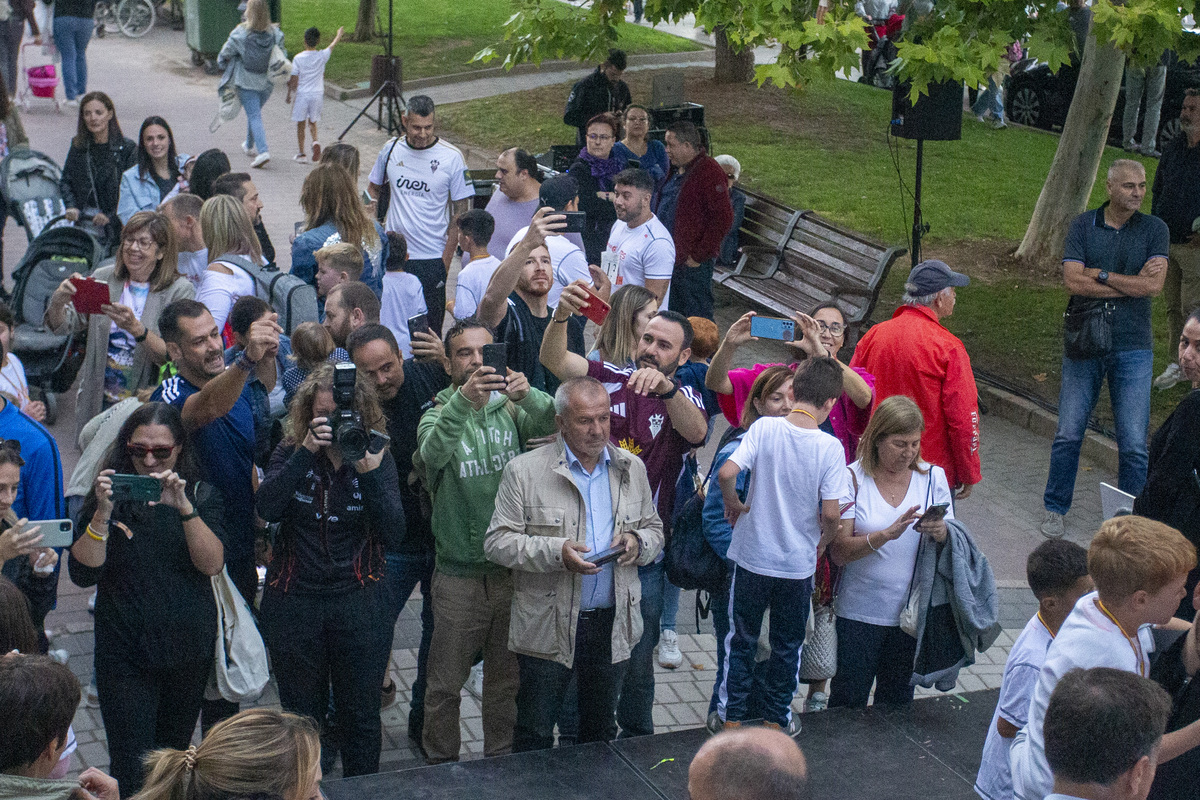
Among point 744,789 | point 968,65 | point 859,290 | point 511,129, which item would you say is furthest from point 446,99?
point 744,789

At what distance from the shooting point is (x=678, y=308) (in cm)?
1005

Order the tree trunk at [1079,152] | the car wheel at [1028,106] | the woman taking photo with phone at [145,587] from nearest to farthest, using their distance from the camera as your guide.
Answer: the woman taking photo with phone at [145,587]
the tree trunk at [1079,152]
the car wheel at [1028,106]

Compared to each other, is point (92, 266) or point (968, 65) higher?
point (968, 65)

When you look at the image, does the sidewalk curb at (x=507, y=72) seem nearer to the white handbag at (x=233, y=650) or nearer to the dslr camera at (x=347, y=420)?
the dslr camera at (x=347, y=420)

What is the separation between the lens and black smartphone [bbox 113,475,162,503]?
4.33 meters

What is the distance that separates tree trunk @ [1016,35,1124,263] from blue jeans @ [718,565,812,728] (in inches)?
295

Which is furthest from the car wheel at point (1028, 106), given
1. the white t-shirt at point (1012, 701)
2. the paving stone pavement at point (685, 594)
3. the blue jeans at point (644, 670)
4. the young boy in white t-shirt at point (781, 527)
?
the white t-shirt at point (1012, 701)

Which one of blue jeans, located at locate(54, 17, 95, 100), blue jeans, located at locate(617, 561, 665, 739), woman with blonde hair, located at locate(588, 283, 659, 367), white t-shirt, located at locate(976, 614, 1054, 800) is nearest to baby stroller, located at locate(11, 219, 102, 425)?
woman with blonde hair, located at locate(588, 283, 659, 367)

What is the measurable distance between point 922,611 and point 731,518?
87 cm

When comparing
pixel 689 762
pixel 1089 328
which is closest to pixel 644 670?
pixel 689 762

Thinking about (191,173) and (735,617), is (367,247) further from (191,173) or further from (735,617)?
(735,617)

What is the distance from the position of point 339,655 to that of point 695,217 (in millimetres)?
5666

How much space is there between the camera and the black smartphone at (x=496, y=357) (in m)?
5.07

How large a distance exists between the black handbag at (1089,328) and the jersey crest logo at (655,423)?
332 centimetres
